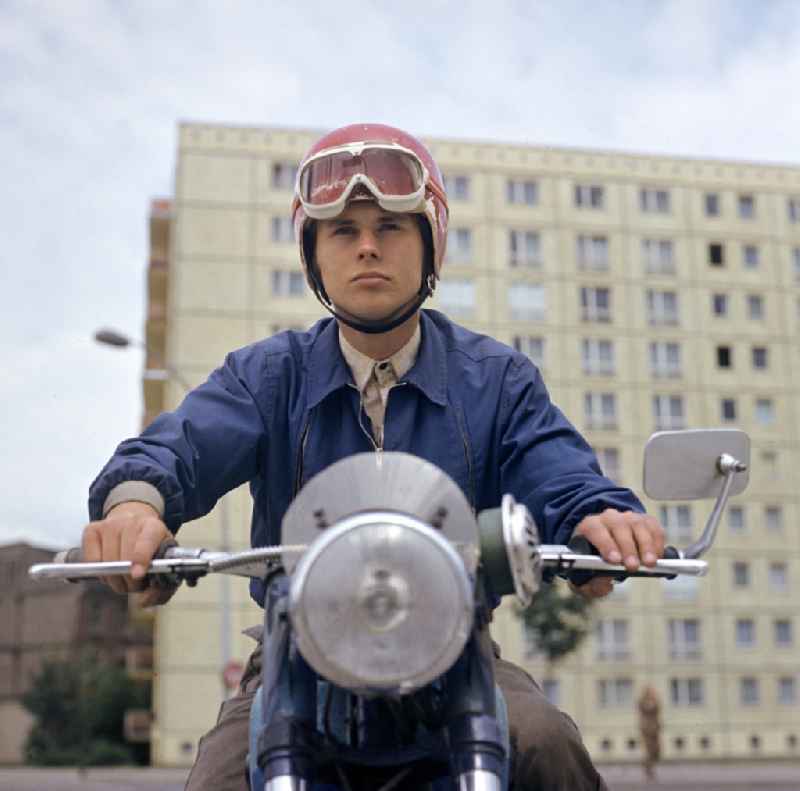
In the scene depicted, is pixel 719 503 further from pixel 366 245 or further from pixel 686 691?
pixel 686 691

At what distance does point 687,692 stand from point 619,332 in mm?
14109

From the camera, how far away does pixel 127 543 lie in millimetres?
1995

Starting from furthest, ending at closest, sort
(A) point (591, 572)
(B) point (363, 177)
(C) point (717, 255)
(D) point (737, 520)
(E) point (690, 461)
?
1. (C) point (717, 255)
2. (D) point (737, 520)
3. (B) point (363, 177)
4. (E) point (690, 461)
5. (A) point (591, 572)

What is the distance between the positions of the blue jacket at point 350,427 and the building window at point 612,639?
4566 cm

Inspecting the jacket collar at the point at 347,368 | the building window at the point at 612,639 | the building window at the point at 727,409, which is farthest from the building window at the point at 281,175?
the jacket collar at the point at 347,368

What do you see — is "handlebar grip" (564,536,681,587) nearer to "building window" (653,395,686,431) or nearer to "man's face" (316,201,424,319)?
"man's face" (316,201,424,319)

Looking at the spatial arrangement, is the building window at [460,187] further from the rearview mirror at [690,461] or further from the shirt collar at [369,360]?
the rearview mirror at [690,461]

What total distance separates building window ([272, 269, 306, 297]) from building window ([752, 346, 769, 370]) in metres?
18.7

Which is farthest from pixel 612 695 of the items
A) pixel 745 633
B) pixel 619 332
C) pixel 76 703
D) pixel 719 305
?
pixel 76 703

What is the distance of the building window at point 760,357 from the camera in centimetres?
5241

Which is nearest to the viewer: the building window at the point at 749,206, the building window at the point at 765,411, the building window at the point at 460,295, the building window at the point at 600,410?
the building window at the point at 460,295

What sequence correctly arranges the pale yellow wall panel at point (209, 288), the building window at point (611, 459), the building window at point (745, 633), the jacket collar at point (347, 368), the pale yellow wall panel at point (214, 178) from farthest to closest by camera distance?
1. the building window at point (611, 459)
2. the building window at point (745, 633)
3. the pale yellow wall panel at point (214, 178)
4. the pale yellow wall panel at point (209, 288)
5. the jacket collar at point (347, 368)

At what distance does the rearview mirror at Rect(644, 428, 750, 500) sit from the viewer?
2.20m

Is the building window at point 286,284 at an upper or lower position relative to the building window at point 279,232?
lower
